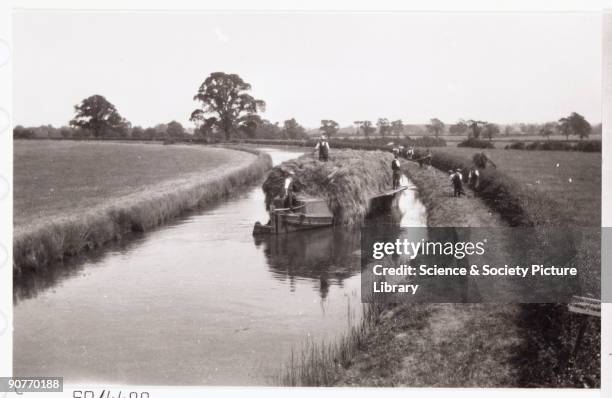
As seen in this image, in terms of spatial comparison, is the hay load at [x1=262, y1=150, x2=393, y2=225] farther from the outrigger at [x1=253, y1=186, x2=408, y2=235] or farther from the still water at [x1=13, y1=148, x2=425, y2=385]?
the still water at [x1=13, y1=148, x2=425, y2=385]

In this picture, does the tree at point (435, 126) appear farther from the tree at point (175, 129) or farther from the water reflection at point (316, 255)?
the tree at point (175, 129)

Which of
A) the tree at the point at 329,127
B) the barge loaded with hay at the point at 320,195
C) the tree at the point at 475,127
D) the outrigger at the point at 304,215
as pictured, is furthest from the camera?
the barge loaded with hay at the point at 320,195

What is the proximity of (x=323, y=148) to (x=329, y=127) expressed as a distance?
2.43m

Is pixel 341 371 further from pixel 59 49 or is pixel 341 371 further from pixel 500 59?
pixel 59 49

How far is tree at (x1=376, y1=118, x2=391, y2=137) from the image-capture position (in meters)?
7.65

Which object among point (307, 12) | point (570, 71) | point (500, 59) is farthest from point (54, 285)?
point (570, 71)

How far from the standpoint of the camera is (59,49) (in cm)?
603

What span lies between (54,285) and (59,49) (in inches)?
126

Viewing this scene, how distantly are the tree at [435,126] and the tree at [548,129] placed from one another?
1475mm

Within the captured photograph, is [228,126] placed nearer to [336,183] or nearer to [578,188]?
[336,183]

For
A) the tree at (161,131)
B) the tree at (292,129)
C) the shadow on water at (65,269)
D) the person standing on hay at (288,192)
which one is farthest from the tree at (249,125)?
the shadow on water at (65,269)

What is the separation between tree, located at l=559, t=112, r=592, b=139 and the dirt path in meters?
2.51

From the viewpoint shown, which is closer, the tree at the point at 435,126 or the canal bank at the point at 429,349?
the canal bank at the point at 429,349

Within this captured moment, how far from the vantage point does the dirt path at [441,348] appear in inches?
186
